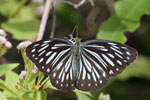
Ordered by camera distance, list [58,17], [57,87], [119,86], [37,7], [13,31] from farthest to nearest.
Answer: [119,86]
[58,17]
[37,7]
[13,31]
[57,87]

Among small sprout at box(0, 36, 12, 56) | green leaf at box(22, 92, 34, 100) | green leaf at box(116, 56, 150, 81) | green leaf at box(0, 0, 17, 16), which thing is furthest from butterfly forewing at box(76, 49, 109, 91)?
green leaf at box(116, 56, 150, 81)

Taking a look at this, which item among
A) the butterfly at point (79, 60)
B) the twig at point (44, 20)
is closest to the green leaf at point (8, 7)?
the twig at point (44, 20)

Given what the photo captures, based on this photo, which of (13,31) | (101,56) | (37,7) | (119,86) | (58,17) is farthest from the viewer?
(119,86)

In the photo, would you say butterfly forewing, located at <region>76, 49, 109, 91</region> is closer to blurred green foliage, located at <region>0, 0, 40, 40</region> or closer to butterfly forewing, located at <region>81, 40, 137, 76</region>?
butterfly forewing, located at <region>81, 40, 137, 76</region>

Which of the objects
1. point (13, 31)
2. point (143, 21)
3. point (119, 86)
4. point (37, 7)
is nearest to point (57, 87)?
point (13, 31)

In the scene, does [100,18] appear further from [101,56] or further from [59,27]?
[101,56]

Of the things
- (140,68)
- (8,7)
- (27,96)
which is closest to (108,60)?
(27,96)
